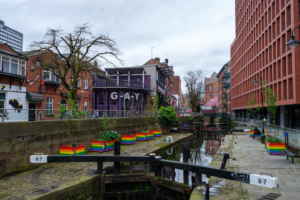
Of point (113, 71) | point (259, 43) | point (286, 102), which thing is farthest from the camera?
point (113, 71)

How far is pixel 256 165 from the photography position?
989cm

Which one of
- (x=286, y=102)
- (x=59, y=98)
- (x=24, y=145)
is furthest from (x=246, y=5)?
(x=24, y=145)

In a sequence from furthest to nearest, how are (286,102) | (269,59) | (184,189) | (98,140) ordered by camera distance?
(269,59), (286,102), (98,140), (184,189)

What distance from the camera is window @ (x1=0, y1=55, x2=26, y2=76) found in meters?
17.9

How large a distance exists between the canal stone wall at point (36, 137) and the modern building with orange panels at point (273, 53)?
2091cm

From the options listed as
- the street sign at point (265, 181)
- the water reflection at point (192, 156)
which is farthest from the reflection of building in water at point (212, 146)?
the street sign at point (265, 181)

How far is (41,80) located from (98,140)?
40.3ft

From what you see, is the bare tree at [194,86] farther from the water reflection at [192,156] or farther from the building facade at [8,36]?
the building facade at [8,36]

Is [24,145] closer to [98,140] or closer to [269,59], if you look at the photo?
[98,140]

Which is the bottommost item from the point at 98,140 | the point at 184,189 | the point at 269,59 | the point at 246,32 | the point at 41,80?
the point at 184,189

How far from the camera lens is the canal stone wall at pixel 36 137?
28.1ft

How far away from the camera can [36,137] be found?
32.9 ft

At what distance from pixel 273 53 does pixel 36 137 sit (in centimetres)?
3023

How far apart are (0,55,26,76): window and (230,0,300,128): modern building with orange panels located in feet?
89.6
